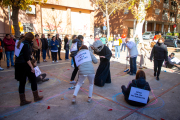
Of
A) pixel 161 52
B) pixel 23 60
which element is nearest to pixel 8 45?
pixel 23 60

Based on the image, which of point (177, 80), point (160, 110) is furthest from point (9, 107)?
point (177, 80)

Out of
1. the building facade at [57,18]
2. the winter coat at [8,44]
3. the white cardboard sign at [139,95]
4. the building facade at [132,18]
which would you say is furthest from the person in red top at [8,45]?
the building facade at [132,18]

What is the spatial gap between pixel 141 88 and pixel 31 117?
2.77 meters

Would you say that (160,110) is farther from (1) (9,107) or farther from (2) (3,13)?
(2) (3,13)

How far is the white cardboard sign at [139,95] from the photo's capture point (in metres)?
3.75

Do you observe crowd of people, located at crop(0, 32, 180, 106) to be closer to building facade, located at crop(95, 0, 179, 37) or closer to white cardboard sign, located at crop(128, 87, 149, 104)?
white cardboard sign, located at crop(128, 87, 149, 104)

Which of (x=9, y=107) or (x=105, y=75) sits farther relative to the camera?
(x=105, y=75)

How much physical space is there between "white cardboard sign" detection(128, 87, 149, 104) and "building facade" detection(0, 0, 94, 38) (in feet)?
53.7

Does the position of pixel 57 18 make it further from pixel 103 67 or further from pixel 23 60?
pixel 23 60

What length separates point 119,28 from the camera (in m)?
34.7

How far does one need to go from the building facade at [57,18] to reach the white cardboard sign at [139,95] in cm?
1637

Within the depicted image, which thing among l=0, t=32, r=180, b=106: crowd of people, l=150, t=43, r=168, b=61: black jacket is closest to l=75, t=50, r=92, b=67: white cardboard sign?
l=0, t=32, r=180, b=106: crowd of people

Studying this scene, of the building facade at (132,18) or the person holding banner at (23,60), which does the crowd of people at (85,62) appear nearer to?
the person holding banner at (23,60)

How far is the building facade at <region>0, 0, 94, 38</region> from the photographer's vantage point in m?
17.8
